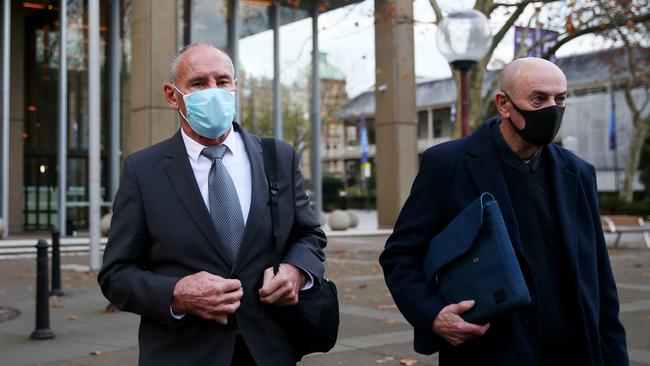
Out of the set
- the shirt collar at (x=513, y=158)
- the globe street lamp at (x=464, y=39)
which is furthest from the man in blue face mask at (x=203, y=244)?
the globe street lamp at (x=464, y=39)

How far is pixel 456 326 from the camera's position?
2.79 m

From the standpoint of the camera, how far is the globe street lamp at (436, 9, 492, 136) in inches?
389

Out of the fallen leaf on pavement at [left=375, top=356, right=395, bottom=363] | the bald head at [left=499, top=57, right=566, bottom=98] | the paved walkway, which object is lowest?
the paved walkway

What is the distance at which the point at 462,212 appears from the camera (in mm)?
2887

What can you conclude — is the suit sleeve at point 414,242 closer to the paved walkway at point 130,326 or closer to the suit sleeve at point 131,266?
the suit sleeve at point 131,266

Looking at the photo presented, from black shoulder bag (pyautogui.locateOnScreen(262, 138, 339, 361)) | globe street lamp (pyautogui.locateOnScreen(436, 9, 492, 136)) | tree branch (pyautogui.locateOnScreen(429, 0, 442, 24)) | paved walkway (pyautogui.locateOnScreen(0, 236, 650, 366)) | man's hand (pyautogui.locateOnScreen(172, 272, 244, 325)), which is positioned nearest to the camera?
man's hand (pyautogui.locateOnScreen(172, 272, 244, 325))

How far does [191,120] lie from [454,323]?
48.0 inches

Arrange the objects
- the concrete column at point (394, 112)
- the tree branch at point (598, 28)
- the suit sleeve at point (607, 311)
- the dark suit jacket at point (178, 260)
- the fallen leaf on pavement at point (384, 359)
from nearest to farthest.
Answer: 1. the dark suit jacket at point (178, 260)
2. the suit sleeve at point (607, 311)
3. the fallen leaf on pavement at point (384, 359)
4. the tree branch at point (598, 28)
5. the concrete column at point (394, 112)

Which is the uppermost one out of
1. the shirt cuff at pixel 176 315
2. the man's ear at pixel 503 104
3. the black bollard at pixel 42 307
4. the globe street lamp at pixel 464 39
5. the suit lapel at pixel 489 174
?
the globe street lamp at pixel 464 39

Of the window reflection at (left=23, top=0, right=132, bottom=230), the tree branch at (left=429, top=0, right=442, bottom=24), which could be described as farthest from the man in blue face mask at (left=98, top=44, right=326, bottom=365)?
the window reflection at (left=23, top=0, right=132, bottom=230)

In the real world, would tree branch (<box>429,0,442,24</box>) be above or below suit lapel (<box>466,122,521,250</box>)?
above

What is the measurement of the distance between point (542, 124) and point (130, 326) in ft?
21.8

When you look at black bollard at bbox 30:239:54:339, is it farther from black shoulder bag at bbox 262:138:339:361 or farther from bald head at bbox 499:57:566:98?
bald head at bbox 499:57:566:98

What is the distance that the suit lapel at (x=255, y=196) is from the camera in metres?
2.79
